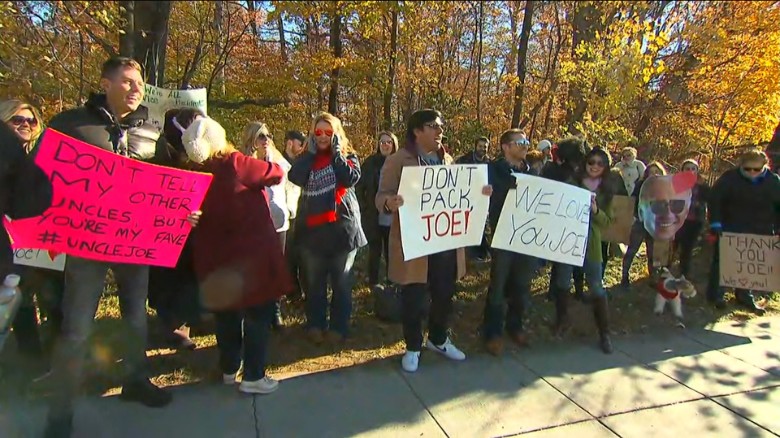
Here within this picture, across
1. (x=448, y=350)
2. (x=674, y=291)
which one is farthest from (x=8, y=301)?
(x=674, y=291)

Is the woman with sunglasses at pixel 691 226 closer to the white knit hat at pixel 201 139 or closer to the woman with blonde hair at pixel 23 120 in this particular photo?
the white knit hat at pixel 201 139

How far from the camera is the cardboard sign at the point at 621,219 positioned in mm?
4641

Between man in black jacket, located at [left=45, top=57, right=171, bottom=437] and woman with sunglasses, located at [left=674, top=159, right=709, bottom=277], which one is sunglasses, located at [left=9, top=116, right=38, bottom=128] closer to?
man in black jacket, located at [left=45, top=57, right=171, bottom=437]

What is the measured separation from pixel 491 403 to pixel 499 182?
1.57 meters

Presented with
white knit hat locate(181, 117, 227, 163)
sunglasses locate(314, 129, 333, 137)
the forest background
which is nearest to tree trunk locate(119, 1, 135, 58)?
the forest background

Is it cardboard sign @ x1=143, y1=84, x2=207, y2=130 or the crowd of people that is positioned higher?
cardboard sign @ x1=143, y1=84, x2=207, y2=130

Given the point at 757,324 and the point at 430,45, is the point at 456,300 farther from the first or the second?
the point at 430,45

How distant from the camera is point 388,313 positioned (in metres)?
4.49

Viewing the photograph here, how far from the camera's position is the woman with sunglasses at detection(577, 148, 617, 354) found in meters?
4.00

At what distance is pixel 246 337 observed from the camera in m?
3.11

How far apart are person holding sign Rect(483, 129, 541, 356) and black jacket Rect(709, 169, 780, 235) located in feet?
8.66

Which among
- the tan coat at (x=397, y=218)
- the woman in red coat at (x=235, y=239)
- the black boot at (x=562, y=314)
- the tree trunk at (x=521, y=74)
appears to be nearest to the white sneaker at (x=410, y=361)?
the tan coat at (x=397, y=218)

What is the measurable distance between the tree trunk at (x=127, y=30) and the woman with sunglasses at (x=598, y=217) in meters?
3.26

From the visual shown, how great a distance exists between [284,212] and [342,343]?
1183mm
